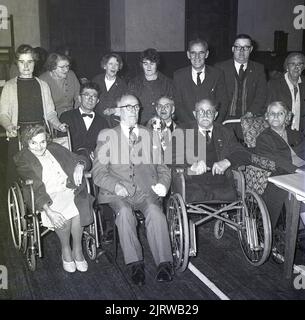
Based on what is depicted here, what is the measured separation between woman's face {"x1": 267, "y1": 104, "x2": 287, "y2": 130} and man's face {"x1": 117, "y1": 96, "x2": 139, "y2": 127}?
109 centimetres

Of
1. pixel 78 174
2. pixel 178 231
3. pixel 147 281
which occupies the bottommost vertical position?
pixel 147 281

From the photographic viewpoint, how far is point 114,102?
4.36m

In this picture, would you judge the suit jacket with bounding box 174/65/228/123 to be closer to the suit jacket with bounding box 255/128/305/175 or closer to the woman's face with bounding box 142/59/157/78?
the woman's face with bounding box 142/59/157/78

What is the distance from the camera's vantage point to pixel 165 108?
12.7 feet

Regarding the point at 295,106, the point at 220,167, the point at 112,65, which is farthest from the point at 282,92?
the point at 112,65

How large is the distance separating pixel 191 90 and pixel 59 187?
5.44 feet

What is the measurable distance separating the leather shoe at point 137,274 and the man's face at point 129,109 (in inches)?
41.2

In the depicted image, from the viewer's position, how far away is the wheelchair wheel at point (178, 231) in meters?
3.04

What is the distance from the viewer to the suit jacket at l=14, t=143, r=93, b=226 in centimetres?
319

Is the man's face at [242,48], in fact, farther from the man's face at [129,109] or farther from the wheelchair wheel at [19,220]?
the wheelchair wheel at [19,220]

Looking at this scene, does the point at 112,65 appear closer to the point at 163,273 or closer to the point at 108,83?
the point at 108,83

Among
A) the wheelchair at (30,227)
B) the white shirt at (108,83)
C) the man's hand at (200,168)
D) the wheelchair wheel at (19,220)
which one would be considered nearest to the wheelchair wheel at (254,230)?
the man's hand at (200,168)

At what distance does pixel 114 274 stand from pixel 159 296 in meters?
0.46

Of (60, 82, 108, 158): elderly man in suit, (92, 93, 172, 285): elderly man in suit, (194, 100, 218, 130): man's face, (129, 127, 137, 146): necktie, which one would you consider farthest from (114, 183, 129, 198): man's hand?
(194, 100, 218, 130): man's face
